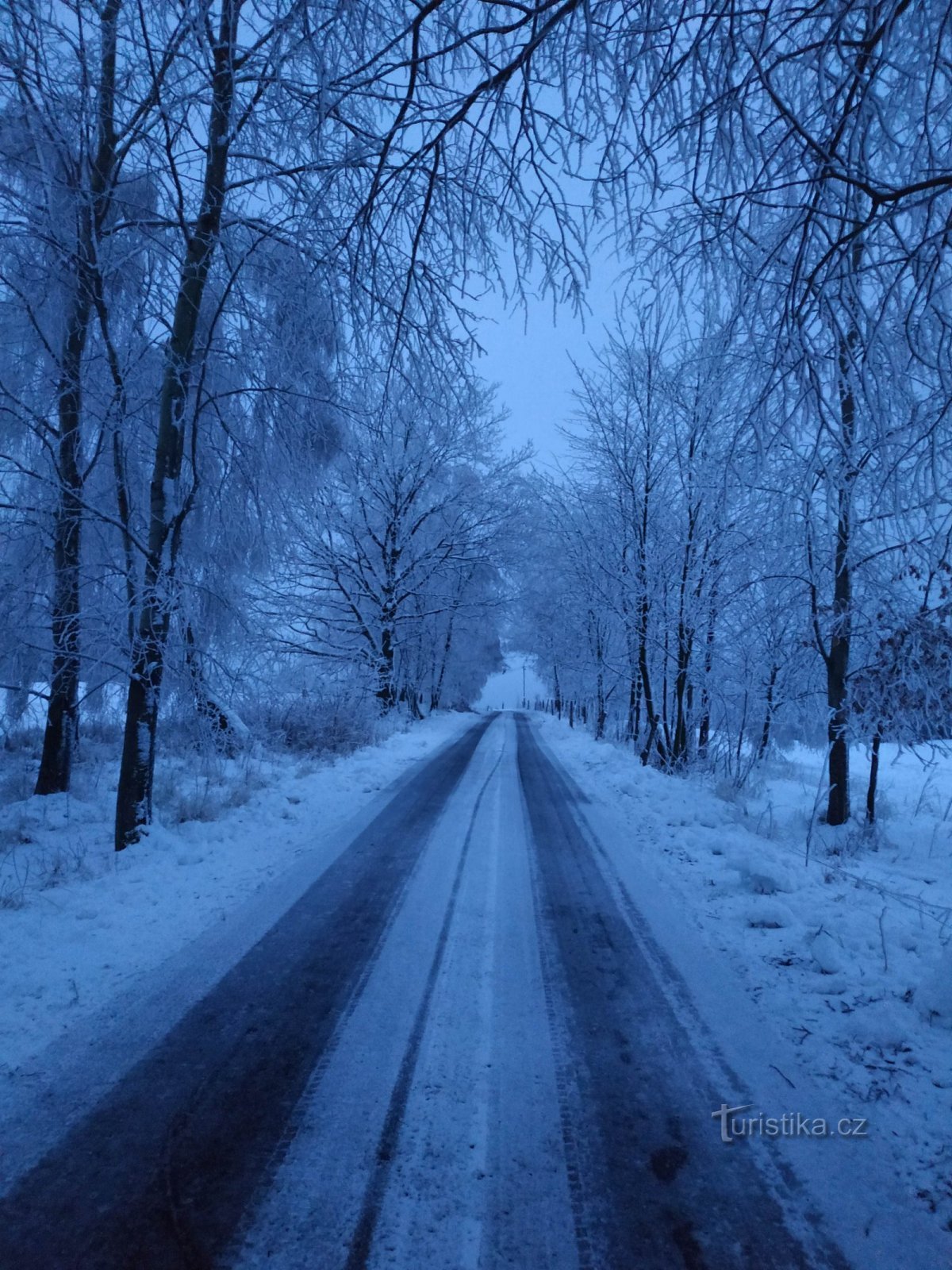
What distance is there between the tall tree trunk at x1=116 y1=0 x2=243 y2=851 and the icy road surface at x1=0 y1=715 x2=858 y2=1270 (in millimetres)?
2848

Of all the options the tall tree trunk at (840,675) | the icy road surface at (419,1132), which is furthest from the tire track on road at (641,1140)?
the tall tree trunk at (840,675)

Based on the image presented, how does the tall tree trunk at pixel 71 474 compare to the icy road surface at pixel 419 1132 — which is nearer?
the icy road surface at pixel 419 1132

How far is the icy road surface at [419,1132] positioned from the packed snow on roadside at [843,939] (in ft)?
1.89

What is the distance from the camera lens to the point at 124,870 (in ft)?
19.2

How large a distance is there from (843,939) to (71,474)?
9.34m

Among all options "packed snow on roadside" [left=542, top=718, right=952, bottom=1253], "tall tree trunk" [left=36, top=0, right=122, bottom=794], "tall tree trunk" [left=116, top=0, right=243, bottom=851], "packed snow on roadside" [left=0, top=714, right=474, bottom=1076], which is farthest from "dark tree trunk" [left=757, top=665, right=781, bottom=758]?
"tall tree trunk" [left=36, top=0, right=122, bottom=794]

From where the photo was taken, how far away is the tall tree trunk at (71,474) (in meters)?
6.61

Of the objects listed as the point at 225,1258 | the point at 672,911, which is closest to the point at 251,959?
the point at 225,1258

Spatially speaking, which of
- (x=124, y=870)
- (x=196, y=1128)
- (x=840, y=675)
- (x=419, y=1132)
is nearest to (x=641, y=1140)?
(x=419, y=1132)

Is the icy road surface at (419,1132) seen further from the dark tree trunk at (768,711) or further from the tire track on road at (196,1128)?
the dark tree trunk at (768,711)

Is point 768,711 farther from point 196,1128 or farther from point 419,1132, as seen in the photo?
point 196,1128

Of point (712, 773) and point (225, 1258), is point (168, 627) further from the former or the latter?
point (712, 773)

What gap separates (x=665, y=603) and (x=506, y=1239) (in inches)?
516

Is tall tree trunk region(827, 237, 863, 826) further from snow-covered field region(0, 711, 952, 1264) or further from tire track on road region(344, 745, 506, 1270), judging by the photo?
tire track on road region(344, 745, 506, 1270)
